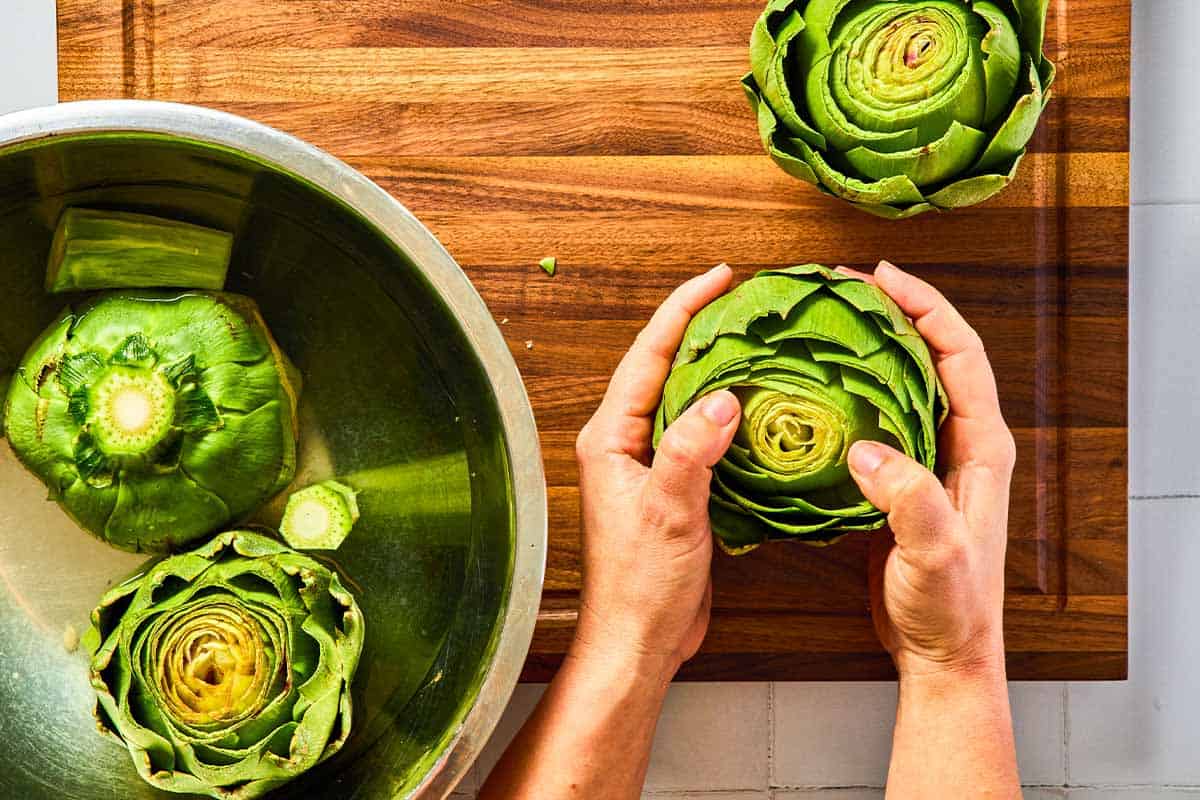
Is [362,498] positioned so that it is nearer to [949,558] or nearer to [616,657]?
[616,657]

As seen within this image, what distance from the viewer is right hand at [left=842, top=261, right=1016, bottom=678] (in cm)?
81

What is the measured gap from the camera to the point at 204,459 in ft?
2.52

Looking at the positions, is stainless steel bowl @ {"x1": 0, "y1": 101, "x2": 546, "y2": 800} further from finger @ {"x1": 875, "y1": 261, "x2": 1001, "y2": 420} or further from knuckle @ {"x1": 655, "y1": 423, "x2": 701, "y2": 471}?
finger @ {"x1": 875, "y1": 261, "x2": 1001, "y2": 420}

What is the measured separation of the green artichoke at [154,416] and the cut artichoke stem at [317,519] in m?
0.02

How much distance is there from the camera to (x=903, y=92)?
0.77 metres

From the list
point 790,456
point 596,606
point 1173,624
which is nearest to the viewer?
point 790,456

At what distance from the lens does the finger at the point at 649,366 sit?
84cm

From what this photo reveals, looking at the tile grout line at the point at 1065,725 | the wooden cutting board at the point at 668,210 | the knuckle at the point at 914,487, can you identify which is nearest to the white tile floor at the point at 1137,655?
the tile grout line at the point at 1065,725

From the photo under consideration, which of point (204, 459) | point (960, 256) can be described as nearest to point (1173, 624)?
point (960, 256)

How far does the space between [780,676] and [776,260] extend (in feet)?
1.24

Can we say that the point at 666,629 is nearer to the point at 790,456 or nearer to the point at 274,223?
the point at 790,456

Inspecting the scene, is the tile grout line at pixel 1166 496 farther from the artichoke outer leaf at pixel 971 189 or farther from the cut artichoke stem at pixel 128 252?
the cut artichoke stem at pixel 128 252

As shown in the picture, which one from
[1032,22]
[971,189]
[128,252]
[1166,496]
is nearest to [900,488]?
[971,189]

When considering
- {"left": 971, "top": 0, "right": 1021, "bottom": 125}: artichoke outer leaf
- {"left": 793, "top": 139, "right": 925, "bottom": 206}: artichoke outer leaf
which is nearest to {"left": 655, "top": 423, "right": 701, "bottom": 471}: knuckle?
{"left": 793, "top": 139, "right": 925, "bottom": 206}: artichoke outer leaf
